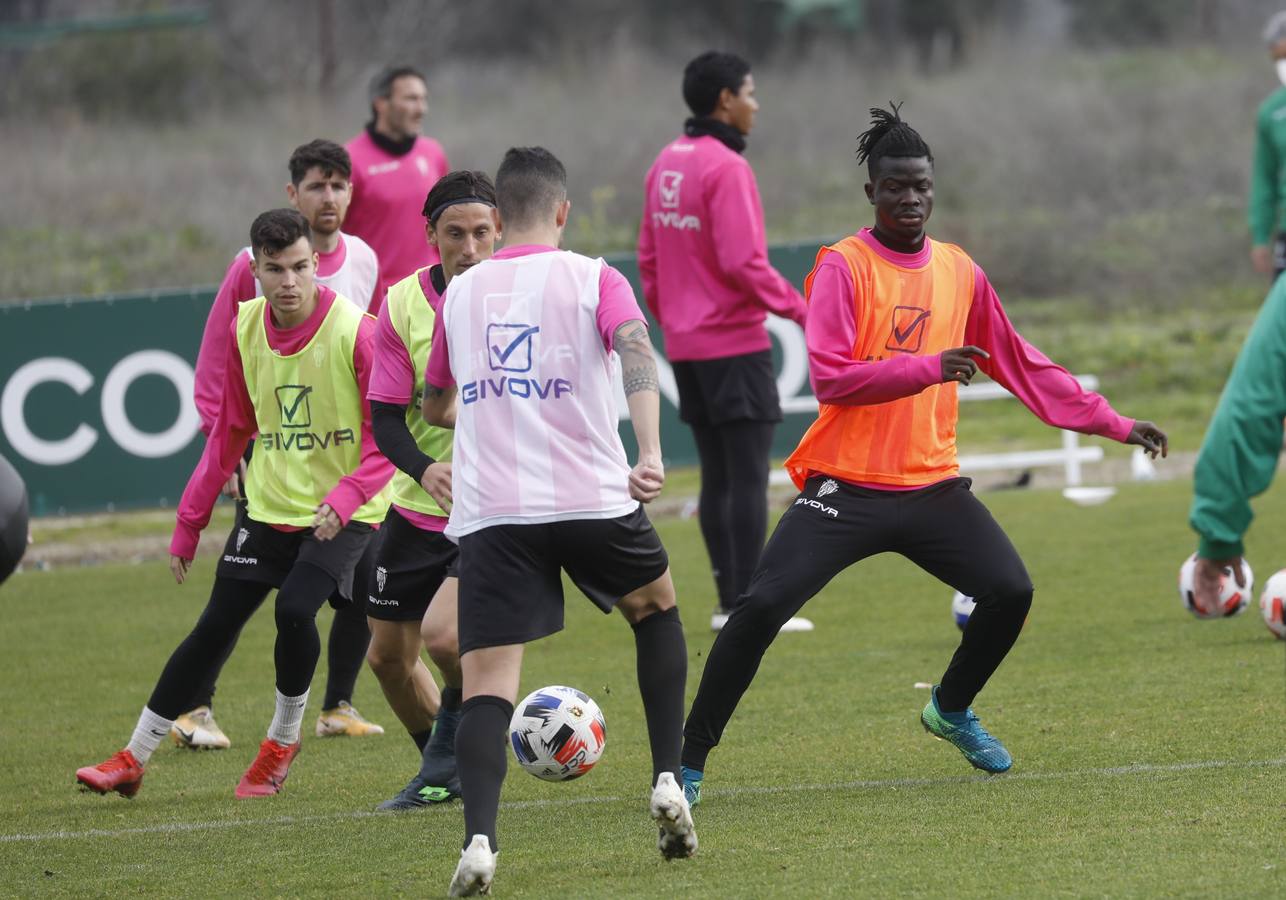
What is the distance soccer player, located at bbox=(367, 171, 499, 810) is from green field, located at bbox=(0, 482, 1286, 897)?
33 cm

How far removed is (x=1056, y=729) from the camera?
654 cm

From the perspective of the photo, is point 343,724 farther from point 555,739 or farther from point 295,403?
A: point 555,739

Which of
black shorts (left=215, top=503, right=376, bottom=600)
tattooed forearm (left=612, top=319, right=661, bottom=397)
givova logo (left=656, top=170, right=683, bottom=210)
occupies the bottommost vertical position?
black shorts (left=215, top=503, right=376, bottom=600)

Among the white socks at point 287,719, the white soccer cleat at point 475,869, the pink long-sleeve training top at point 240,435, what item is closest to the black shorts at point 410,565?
the pink long-sleeve training top at point 240,435

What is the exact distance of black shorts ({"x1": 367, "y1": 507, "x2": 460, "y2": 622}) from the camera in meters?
5.96

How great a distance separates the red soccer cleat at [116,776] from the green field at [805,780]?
0.29ft

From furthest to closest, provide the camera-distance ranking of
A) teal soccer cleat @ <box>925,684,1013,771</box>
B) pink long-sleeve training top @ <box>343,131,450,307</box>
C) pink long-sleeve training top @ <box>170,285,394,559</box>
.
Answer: pink long-sleeve training top @ <box>343,131,450,307</box>, pink long-sleeve training top @ <box>170,285,394,559</box>, teal soccer cleat @ <box>925,684,1013,771</box>

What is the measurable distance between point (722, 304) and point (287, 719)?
3.47 meters

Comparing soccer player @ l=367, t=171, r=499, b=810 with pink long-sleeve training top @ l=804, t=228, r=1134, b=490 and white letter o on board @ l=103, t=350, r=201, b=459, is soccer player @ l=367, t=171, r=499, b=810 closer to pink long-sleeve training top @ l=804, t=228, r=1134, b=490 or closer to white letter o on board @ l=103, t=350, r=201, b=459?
pink long-sleeve training top @ l=804, t=228, r=1134, b=490

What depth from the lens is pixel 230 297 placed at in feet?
23.3

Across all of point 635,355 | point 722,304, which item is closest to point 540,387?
point 635,355

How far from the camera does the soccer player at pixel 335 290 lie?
281 inches

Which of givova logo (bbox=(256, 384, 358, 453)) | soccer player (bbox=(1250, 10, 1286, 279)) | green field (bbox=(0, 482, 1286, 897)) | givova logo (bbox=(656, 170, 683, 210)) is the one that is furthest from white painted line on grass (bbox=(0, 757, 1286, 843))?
soccer player (bbox=(1250, 10, 1286, 279))

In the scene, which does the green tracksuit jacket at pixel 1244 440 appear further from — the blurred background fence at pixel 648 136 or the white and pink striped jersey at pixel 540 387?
the blurred background fence at pixel 648 136
